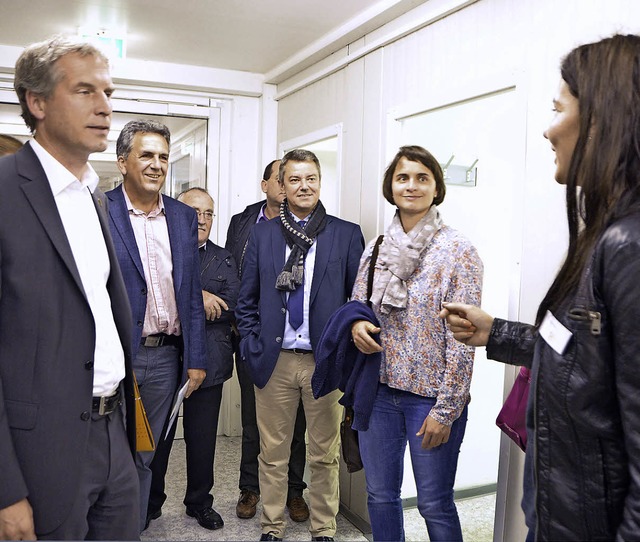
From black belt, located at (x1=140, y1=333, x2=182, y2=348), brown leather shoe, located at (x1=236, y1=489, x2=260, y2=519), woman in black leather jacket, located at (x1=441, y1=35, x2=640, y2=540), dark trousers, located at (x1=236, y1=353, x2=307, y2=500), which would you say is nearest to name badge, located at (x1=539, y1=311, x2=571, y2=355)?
woman in black leather jacket, located at (x1=441, y1=35, x2=640, y2=540)

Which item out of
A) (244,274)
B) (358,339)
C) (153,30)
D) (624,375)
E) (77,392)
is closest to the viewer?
(624,375)

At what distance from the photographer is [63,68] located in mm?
1547

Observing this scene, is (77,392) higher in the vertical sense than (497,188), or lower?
lower

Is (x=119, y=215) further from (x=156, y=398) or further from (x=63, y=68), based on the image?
(x=63, y=68)

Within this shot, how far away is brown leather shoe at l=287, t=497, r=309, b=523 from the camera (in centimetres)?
327

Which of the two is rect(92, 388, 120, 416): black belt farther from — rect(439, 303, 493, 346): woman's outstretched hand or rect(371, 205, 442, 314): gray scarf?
rect(371, 205, 442, 314): gray scarf

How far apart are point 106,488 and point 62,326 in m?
0.46

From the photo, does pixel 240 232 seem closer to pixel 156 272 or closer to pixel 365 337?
pixel 156 272

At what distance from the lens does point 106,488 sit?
1.61 m

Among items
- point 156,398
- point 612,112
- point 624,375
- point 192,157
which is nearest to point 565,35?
point 612,112

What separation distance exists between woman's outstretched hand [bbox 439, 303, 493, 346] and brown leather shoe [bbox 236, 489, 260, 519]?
2.17 metres

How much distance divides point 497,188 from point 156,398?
2.08 metres

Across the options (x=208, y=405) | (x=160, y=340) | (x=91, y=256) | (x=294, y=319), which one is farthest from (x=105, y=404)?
(x=208, y=405)

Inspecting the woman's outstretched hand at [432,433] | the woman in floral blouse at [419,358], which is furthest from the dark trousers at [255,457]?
the woman's outstretched hand at [432,433]
